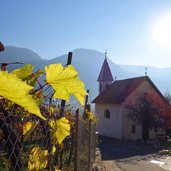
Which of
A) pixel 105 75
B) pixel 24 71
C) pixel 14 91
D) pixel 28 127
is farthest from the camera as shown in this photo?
pixel 105 75

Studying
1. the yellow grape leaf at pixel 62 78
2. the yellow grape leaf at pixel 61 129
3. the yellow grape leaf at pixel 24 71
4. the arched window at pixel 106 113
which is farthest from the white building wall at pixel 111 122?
the yellow grape leaf at pixel 62 78

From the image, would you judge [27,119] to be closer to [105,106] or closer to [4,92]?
[4,92]

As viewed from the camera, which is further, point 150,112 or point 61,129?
point 150,112

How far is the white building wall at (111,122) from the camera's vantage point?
102ft

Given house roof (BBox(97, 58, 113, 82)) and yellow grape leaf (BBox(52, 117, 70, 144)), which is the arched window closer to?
house roof (BBox(97, 58, 113, 82))

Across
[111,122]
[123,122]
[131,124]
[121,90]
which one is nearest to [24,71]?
[123,122]

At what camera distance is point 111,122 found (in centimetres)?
3278

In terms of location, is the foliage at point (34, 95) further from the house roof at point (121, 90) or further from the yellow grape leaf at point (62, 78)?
the house roof at point (121, 90)

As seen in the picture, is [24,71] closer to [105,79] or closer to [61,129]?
[61,129]

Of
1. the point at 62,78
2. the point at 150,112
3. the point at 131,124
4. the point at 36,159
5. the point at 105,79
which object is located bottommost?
the point at 36,159

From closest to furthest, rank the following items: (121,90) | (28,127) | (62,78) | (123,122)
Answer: (62,78) → (28,127) → (123,122) → (121,90)

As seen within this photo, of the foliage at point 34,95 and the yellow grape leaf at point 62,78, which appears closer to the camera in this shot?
the foliage at point 34,95

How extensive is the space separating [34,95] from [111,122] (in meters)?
31.8

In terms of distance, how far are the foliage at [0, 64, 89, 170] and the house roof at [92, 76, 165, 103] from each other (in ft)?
96.8
